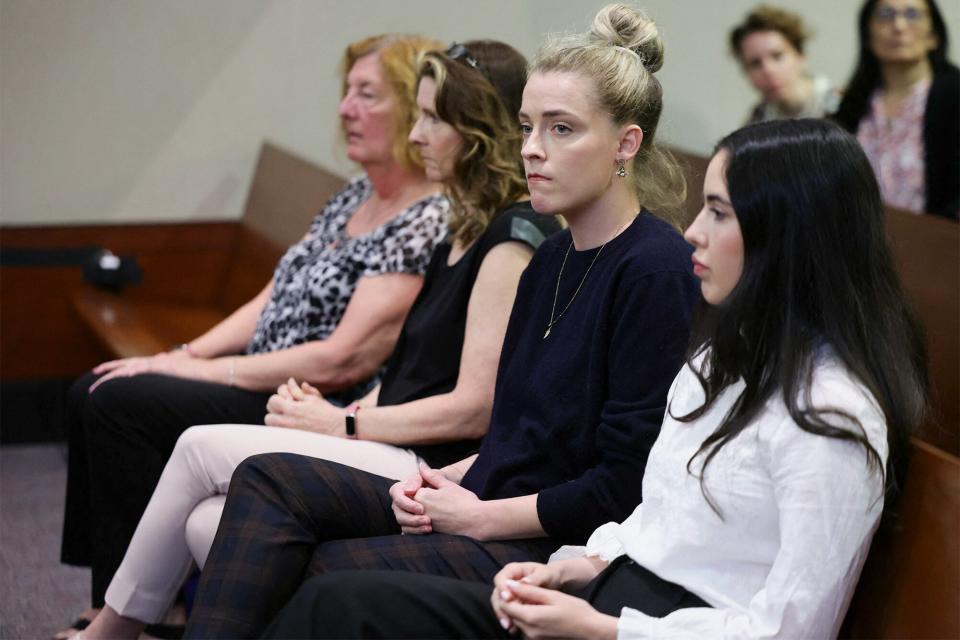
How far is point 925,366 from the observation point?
5.49 feet

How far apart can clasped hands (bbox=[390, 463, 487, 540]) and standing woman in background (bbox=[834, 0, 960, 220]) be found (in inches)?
67.7

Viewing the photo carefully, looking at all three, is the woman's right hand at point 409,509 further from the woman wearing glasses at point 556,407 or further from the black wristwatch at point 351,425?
the black wristwatch at point 351,425

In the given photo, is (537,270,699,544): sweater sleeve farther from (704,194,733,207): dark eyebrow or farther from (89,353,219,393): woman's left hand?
(89,353,219,393): woman's left hand

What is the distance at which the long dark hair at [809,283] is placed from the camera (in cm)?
157

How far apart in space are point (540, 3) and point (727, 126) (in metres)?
0.81

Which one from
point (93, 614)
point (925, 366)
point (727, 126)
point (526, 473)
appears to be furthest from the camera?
point (727, 126)

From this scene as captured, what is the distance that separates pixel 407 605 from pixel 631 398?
487 millimetres

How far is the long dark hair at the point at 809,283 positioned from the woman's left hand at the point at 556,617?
0.24 meters

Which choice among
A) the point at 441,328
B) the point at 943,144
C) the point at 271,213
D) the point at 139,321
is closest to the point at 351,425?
the point at 441,328

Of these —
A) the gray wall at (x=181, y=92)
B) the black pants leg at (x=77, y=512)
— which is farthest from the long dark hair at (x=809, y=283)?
the gray wall at (x=181, y=92)

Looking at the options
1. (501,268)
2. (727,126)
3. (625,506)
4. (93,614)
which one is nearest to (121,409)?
(93,614)

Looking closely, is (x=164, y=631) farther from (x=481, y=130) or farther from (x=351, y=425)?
(x=481, y=130)

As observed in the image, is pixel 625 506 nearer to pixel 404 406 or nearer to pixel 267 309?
pixel 404 406

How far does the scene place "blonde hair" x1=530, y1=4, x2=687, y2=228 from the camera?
6.78ft
